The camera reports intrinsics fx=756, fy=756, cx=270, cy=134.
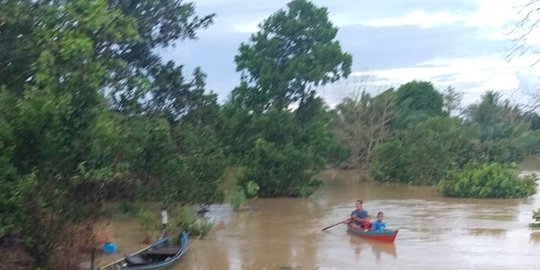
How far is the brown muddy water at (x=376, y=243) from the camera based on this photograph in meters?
17.1

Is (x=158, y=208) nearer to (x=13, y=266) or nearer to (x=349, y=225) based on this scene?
(x=349, y=225)

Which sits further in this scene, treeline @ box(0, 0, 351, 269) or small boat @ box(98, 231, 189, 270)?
small boat @ box(98, 231, 189, 270)

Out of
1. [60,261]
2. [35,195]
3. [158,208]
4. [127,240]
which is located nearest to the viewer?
[35,195]

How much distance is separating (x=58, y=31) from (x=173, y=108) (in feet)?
38.3

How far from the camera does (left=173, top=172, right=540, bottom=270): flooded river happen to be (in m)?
17.1

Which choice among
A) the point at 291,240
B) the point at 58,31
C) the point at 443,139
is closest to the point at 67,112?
the point at 58,31

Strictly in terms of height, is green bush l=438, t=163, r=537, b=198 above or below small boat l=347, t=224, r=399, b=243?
above

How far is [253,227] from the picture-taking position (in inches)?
921

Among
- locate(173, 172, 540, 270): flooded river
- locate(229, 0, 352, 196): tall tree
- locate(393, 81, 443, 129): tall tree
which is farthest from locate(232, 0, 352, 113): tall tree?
locate(393, 81, 443, 129): tall tree

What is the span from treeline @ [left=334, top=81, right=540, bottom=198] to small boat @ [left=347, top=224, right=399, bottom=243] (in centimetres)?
854

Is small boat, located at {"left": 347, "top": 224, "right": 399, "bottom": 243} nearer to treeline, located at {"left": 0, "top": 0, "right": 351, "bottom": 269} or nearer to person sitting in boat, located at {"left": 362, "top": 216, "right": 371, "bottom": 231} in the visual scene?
person sitting in boat, located at {"left": 362, "top": 216, "right": 371, "bottom": 231}

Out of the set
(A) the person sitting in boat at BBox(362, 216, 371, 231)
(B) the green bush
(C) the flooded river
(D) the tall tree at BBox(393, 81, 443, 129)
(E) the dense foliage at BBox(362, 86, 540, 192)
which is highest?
(D) the tall tree at BBox(393, 81, 443, 129)

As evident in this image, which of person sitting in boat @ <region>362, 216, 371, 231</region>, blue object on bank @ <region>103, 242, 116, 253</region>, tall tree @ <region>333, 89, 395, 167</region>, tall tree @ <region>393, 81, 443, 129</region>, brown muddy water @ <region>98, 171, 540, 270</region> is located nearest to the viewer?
blue object on bank @ <region>103, 242, 116, 253</region>

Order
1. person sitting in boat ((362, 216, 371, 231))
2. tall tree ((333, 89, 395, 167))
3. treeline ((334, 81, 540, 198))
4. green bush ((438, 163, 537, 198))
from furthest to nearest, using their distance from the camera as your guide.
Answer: tall tree ((333, 89, 395, 167)) → treeline ((334, 81, 540, 198)) → green bush ((438, 163, 537, 198)) → person sitting in boat ((362, 216, 371, 231))
